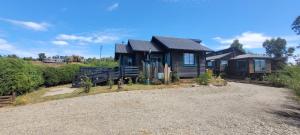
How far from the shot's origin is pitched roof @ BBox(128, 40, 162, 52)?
20.5 metres

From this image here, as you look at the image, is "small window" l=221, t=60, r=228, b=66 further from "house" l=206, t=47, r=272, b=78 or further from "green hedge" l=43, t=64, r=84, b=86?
"green hedge" l=43, t=64, r=84, b=86

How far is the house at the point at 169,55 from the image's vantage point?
20.8 m

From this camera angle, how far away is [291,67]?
1115cm

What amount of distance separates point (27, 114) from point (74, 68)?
15643mm

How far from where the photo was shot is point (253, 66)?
99.3 feet

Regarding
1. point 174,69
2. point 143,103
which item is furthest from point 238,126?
point 174,69

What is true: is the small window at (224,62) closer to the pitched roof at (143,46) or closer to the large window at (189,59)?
the large window at (189,59)

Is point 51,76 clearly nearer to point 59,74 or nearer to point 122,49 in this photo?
point 59,74

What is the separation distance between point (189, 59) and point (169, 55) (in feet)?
7.55

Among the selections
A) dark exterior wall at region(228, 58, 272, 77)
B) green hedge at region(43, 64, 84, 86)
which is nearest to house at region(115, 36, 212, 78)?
green hedge at region(43, 64, 84, 86)

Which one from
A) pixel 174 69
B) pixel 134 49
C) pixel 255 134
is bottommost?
pixel 255 134

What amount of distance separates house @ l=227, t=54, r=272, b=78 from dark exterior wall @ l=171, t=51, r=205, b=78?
11655mm

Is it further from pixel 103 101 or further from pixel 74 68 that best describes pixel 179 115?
pixel 74 68

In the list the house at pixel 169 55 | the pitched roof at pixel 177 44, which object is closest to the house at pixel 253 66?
the house at pixel 169 55
